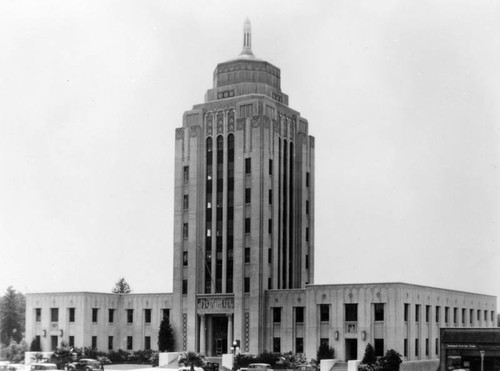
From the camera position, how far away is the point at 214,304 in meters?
71.6

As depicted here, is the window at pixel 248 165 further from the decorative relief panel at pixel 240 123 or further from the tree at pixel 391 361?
the tree at pixel 391 361

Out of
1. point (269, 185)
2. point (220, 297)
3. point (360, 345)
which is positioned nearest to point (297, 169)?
point (269, 185)

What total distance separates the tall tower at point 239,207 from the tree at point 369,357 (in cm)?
1083

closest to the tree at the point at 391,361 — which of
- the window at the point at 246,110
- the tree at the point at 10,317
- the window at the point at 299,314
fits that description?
the window at the point at 299,314

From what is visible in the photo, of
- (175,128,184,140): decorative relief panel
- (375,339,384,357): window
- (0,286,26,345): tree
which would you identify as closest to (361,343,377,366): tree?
(375,339,384,357): window

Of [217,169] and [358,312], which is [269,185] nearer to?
[217,169]

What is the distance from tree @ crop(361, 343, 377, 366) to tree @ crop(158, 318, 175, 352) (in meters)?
19.2

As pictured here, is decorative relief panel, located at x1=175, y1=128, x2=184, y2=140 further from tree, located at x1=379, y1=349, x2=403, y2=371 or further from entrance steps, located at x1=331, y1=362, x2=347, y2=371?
tree, located at x1=379, y1=349, x2=403, y2=371

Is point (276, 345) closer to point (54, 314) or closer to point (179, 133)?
point (179, 133)

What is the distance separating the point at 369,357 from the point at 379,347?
2162mm

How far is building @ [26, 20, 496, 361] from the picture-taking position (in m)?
A: 67.7

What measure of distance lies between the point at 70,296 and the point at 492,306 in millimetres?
40579

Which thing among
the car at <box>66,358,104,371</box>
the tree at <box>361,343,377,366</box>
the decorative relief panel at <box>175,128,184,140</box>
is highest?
the decorative relief panel at <box>175,128,184,140</box>

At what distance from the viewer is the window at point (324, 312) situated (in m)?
64.8
